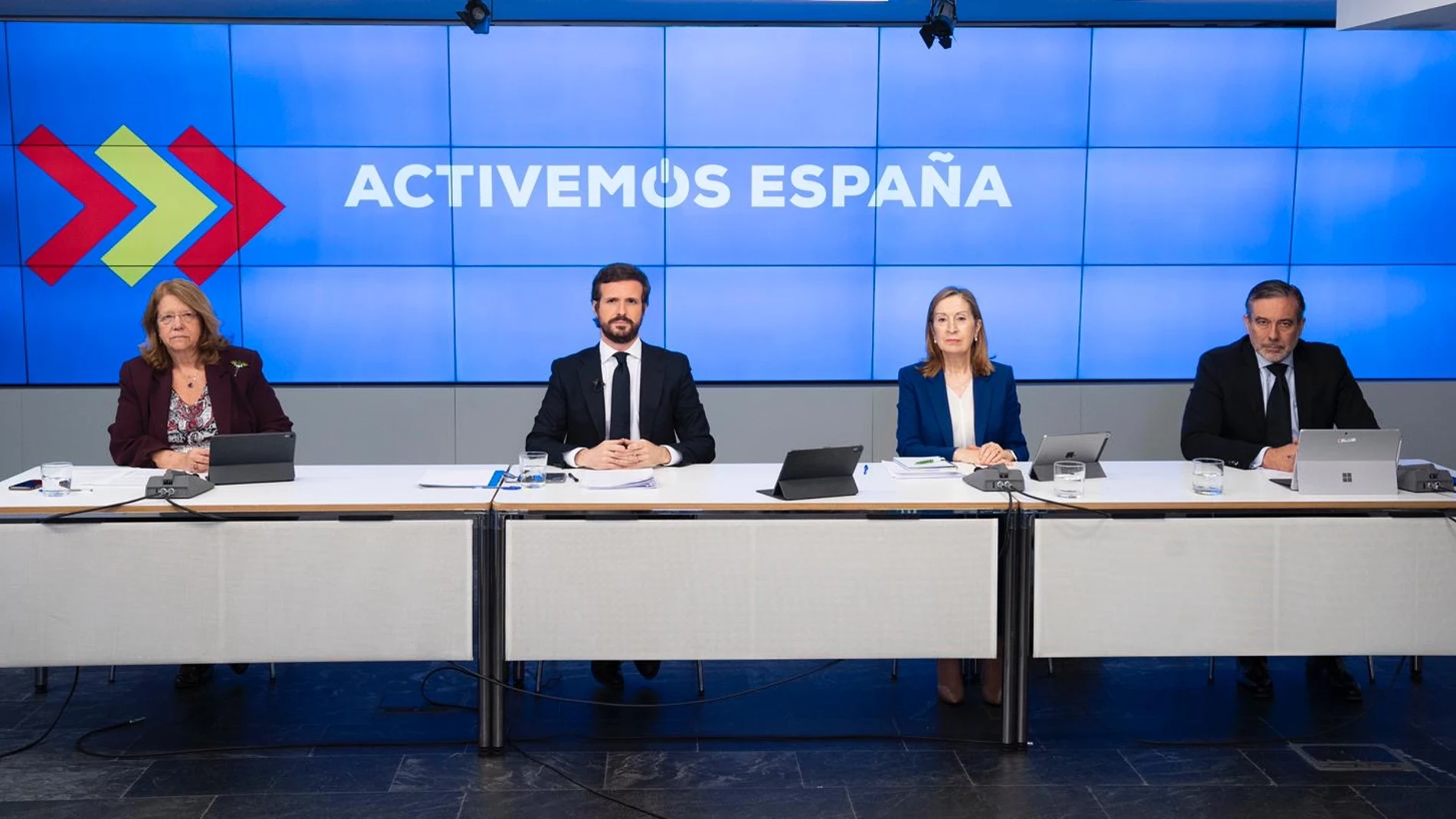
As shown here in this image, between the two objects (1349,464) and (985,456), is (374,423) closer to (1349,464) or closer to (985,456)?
(985,456)

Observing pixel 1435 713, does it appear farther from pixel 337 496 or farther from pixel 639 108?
pixel 639 108

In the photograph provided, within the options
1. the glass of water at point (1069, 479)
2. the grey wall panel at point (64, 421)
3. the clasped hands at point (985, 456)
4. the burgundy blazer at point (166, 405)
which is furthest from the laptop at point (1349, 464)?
the grey wall panel at point (64, 421)

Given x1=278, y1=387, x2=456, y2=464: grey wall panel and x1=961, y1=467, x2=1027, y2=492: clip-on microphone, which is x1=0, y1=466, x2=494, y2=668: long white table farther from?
x1=278, y1=387, x2=456, y2=464: grey wall panel

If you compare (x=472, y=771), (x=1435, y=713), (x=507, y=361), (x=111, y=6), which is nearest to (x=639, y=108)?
(x=507, y=361)

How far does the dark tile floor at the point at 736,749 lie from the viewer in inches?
118

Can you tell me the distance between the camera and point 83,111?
18.1 feet

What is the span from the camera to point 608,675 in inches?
151

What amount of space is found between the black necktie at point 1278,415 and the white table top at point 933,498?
638 mm

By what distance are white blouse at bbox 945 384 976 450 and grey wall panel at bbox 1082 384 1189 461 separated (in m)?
1.79

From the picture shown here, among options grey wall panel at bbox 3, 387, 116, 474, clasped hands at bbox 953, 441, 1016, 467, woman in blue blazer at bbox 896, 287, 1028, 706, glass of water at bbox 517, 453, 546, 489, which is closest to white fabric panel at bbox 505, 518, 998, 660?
glass of water at bbox 517, 453, 546, 489

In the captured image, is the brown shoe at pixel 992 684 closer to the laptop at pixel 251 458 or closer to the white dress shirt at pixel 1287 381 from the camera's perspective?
the white dress shirt at pixel 1287 381

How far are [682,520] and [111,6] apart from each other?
3.81 meters

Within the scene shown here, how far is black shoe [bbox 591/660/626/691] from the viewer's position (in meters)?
3.83

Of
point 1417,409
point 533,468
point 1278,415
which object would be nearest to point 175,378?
point 533,468
